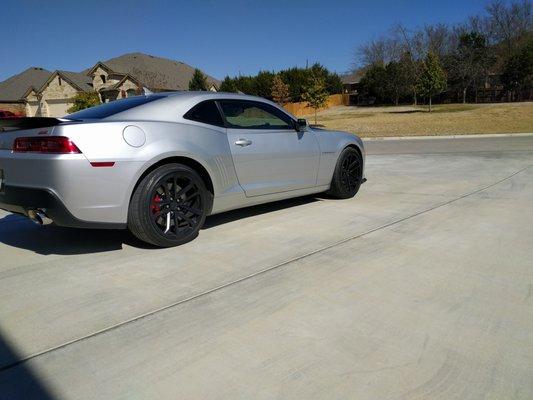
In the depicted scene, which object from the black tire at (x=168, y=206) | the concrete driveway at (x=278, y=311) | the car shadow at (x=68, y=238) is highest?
the black tire at (x=168, y=206)

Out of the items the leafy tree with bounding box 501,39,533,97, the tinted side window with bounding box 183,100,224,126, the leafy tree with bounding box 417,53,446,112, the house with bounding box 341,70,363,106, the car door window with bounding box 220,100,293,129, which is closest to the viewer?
the tinted side window with bounding box 183,100,224,126

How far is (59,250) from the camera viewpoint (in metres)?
4.11

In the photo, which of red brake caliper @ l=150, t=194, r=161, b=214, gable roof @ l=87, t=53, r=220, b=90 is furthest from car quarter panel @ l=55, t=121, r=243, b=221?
gable roof @ l=87, t=53, r=220, b=90

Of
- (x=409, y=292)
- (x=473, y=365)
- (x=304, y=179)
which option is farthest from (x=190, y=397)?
(x=304, y=179)

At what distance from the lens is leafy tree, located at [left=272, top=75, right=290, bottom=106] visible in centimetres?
6384

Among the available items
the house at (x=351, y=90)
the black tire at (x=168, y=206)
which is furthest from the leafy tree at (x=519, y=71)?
the black tire at (x=168, y=206)

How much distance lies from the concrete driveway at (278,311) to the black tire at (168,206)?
0.17 metres

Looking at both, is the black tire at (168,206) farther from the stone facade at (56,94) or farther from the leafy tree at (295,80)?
the leafy tree at (295,80)

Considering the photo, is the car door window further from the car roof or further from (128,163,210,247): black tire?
(128,163,210,247): black tire

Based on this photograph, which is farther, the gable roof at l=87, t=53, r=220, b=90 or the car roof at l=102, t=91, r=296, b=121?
the gable roof at l=87, t=53, r=220, b=90

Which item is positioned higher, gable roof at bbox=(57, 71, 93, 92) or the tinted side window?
gable roof at bbox=(57, 71, 93, 92)

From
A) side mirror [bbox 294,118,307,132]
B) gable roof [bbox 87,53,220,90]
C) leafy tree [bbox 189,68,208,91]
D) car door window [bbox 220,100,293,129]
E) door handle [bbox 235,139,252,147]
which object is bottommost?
door handle [bbox 235,139,252,147]

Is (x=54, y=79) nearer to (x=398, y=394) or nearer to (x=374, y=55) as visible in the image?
(x=374, y=55)

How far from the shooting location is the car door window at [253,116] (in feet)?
15.4
